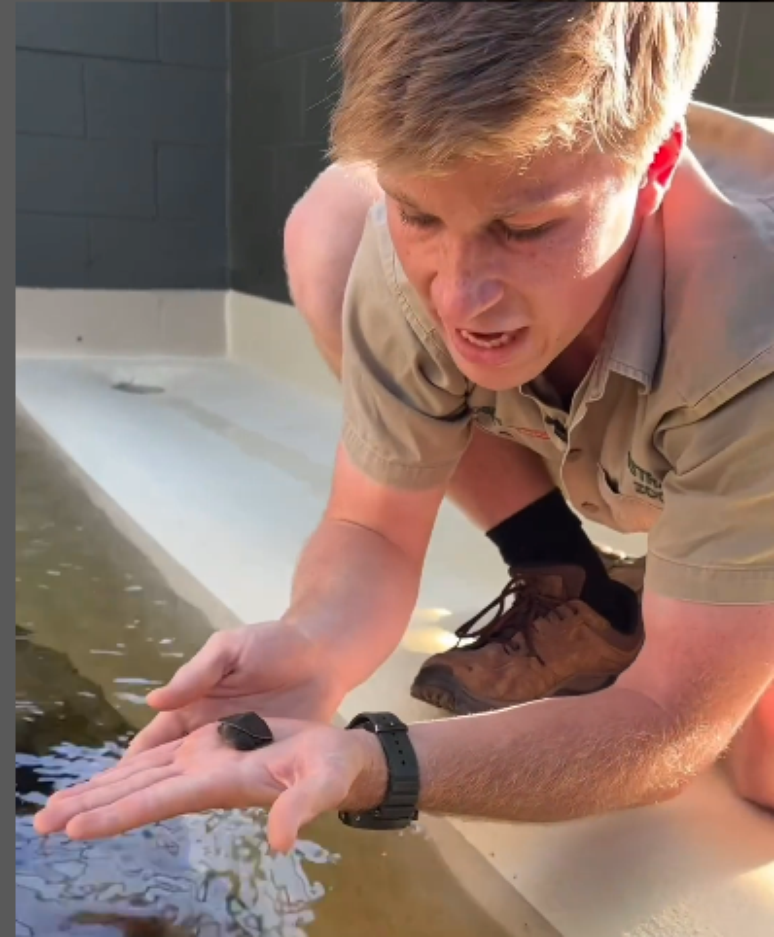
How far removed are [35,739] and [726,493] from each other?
80 centimetres

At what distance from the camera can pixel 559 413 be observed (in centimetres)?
104

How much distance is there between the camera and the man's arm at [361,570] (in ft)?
3.44

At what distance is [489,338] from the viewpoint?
0.87 m

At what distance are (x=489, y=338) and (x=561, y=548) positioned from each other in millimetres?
502

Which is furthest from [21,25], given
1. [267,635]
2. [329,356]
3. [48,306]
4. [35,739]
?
[267,635]

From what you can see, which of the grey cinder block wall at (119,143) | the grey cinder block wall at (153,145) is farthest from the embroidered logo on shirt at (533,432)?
the grey cinder block wall at (119,143)

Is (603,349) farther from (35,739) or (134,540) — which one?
(134,540)

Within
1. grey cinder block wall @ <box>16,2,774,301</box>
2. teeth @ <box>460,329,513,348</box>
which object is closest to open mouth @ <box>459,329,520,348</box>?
teeth @ <box>460,329,513,348</box>

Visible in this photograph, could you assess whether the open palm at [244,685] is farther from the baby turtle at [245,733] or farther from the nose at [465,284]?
the nose at [465,284]

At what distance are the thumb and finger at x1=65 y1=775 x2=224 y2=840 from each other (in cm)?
14

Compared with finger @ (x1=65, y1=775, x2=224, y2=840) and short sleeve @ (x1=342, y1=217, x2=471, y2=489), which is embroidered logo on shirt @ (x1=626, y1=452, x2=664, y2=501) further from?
finger @ (x1=65, y1=775, x2=224, y2=840)

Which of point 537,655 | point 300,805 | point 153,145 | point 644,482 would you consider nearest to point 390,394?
point 644,482

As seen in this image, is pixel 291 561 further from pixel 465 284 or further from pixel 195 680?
pixel 465 284

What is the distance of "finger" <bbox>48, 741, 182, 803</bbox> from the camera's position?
77cm
